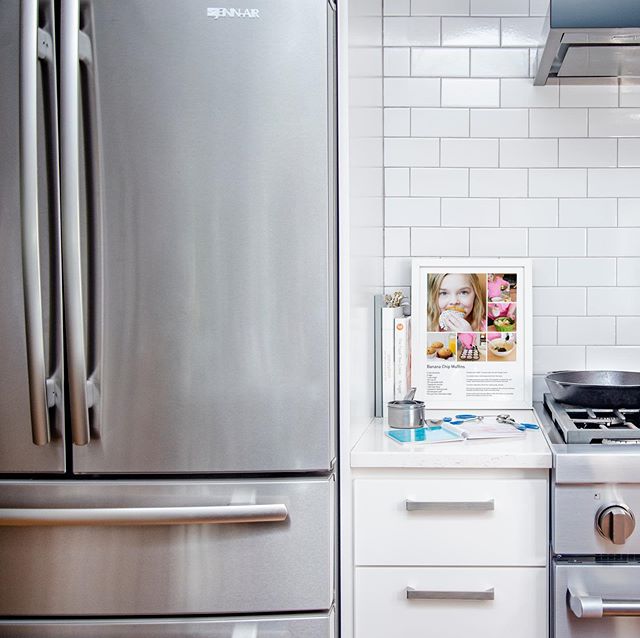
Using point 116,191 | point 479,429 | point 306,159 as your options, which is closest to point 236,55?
point 306,159

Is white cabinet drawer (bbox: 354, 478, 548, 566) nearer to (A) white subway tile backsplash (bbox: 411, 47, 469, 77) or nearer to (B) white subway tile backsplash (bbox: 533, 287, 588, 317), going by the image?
(B) white subway tile backsplash (bbox: 533, 287, 588, 317)

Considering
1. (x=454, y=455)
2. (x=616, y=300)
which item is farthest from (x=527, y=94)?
(x=454, y=455)

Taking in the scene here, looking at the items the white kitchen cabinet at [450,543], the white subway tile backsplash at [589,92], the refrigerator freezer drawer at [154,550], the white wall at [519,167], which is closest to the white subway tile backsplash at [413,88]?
the white wall at [519,167]

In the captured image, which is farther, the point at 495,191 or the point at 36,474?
the point at 495,191

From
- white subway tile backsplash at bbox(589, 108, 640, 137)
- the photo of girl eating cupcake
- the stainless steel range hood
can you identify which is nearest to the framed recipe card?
the photo of girl eating cupcake

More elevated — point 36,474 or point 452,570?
point 36,474

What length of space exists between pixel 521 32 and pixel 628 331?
37.3 inches

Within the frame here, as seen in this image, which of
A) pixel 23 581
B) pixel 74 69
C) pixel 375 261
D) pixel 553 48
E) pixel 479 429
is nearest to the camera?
pixel 74 69

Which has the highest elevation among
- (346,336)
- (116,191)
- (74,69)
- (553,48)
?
(553,48)

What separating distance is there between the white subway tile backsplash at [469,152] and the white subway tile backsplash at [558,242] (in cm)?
25

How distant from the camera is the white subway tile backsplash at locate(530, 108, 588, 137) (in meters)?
1.98

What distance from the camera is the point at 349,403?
55.5 inches

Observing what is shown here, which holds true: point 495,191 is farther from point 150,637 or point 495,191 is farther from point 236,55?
point 150,637

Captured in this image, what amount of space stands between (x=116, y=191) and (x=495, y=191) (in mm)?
1185
